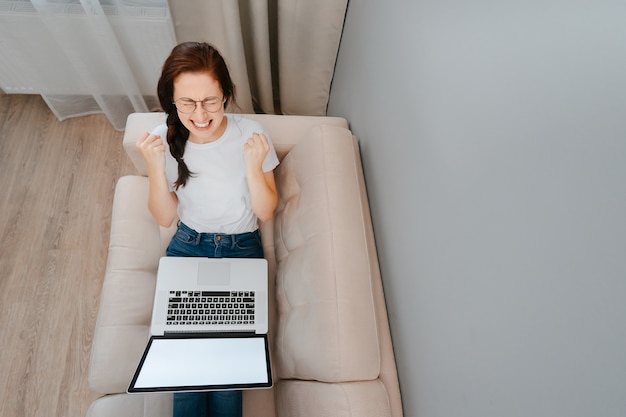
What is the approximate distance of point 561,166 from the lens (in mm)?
539

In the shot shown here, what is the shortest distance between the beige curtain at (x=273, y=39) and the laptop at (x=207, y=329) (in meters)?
0.95

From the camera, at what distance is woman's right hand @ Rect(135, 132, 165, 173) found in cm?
120

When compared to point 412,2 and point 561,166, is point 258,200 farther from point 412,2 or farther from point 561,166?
point 561,166

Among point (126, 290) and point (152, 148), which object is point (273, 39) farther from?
point (126, 290)

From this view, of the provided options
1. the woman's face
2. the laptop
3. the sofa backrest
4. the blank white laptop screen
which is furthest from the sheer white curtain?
the blank white laptop screen

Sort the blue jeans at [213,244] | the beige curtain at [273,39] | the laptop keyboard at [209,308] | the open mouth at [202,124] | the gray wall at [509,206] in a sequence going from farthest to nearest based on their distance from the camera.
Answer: the beige curtain at [273,39], the blue jeans at [213,244], the laptop keyboard at [209,308], the open mouth at [202,124], the gray wall at [509,206]

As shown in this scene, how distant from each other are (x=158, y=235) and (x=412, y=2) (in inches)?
44.9

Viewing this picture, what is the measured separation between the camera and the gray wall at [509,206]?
479mm

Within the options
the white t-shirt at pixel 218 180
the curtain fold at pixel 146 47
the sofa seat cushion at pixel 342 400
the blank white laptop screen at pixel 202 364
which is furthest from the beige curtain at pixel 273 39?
the sofa seat cushion at pixel 342 400

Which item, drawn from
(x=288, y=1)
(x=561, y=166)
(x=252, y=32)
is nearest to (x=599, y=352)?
(x=561, y=166)

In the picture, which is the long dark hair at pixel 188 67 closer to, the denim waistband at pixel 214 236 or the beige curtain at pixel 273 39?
the denim waistband at pixel 214 236

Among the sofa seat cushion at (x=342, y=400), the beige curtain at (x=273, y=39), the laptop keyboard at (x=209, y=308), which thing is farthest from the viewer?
the beige curtain at (x=273, y=39)

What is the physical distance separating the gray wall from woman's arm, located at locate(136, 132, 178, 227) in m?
0.72

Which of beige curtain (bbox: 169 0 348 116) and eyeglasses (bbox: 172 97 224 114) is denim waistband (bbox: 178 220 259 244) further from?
beige curtain (bbox: 169 0 348 116)
